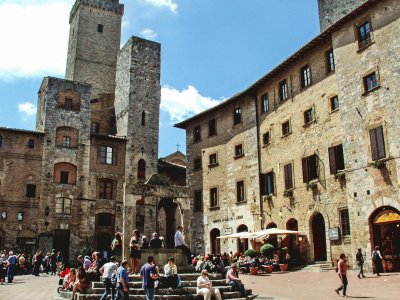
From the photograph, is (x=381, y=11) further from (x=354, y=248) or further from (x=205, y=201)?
(x=205, y=201)

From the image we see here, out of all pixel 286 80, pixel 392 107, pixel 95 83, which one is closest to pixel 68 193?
pixel 95 83

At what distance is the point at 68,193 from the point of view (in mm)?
35500

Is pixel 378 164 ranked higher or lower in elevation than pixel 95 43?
lower

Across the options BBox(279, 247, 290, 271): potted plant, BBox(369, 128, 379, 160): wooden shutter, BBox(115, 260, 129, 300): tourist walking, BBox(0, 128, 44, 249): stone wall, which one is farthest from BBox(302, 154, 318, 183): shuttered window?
BBox(0, 128, 44, 249): stone wall

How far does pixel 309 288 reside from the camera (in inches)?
658

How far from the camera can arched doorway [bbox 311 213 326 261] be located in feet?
82.6

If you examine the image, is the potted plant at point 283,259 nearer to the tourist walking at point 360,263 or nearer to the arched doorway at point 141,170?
the tourist walking at point 360,263

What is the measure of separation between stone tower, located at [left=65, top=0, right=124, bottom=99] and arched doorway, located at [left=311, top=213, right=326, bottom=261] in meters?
29.1

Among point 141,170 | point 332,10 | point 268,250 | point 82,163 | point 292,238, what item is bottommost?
point 268,250

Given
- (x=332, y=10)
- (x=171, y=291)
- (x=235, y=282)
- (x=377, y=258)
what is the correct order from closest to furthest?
1. (x=171, y=291)
2. (x=235, y=282)
3. (x=377, y=258)
4. (x=332, y=10)

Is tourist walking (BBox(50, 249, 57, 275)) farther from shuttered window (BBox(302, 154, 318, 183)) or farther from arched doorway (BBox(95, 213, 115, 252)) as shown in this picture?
shuttered window (BBox(302, 154, 318, 183))

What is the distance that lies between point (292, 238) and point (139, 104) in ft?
63.6

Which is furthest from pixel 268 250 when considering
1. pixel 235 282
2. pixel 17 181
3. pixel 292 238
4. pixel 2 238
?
pixel 17 181

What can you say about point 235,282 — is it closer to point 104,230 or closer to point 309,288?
point 309,288
